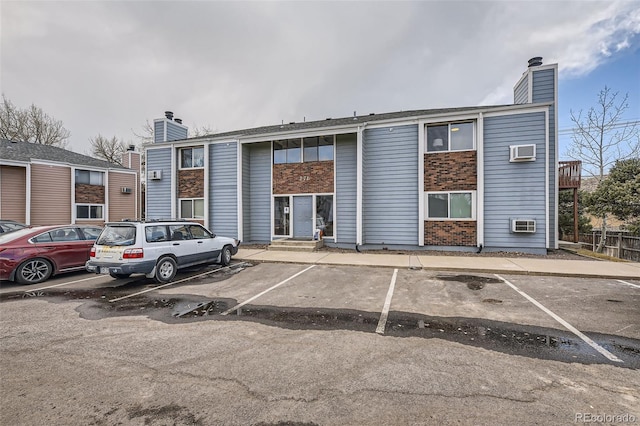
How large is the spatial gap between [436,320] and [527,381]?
5.51 feet

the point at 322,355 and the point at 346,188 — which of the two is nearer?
the point at 322,355

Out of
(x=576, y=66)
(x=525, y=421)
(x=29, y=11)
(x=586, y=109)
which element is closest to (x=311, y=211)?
(x=525, y=421)

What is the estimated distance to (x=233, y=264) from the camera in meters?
9.22

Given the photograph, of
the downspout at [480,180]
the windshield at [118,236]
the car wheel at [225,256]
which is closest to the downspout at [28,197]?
the windshield at [118,236]

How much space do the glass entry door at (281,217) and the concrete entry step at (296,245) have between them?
1.21m

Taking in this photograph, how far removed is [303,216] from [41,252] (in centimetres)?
886

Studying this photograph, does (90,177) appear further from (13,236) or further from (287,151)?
(287,151)

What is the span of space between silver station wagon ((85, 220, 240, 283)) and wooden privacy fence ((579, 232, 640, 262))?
57.7 ft

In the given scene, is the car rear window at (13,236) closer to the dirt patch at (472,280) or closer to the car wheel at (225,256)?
the car wheel at (225,256)

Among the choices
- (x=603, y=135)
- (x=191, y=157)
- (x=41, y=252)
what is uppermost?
(x=603, y=135)

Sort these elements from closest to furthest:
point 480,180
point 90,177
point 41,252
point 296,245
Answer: point 41,252 < point 480,180 < point 296,245 < point 90,177

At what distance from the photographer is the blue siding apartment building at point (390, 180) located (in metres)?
10.3

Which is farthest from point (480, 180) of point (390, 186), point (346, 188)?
point (346, 188)

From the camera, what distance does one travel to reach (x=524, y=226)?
1009 cm
